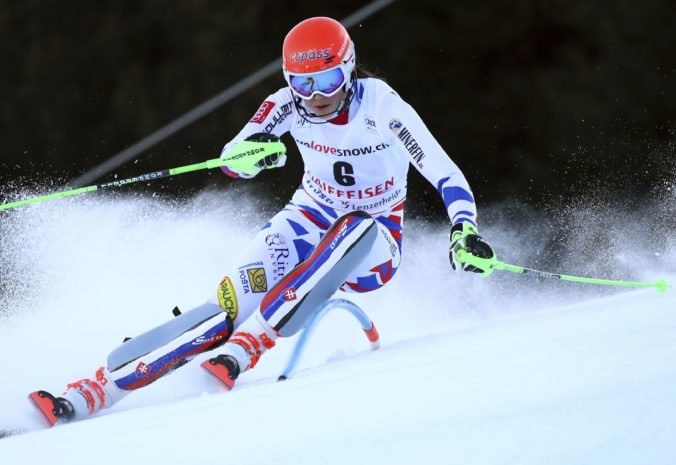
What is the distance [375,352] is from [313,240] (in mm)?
485

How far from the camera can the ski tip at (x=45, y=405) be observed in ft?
7.62

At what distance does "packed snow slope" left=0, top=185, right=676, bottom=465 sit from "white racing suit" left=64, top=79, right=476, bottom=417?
14 cm

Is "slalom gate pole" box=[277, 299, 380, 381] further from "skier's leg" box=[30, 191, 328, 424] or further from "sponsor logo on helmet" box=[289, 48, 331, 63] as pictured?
"sponsor logo on helmet" box=[289, 48, 331, 63]

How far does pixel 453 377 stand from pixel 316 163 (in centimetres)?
134

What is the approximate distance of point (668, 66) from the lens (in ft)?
14.7

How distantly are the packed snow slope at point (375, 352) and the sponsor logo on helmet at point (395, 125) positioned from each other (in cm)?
62

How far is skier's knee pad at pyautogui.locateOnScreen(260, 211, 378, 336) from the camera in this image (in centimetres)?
243

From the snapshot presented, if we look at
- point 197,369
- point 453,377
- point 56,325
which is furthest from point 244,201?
point 453,377

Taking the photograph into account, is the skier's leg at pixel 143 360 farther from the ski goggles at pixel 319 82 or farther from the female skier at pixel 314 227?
the ski goggles at pixel 319 82

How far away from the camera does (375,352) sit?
2.54m

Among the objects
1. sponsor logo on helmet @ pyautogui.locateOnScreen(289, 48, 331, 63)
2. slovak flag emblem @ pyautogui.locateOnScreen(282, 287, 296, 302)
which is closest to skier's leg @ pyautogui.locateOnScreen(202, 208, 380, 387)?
slovak flag emblem @ pyautogui.locateOnScreen(282, 287, 296, 302)

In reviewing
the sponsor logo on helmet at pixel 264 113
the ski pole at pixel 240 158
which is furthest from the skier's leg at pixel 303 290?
the sponsor logo on helmet at pixel 264 113

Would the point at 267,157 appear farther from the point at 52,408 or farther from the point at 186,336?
the point at 52,408

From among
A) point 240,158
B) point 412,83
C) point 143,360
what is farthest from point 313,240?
point 412,83
